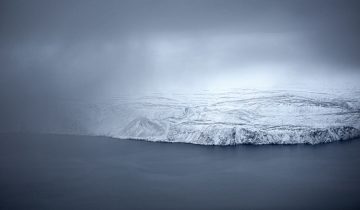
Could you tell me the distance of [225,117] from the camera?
49.4m

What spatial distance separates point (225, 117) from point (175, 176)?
1971 cm

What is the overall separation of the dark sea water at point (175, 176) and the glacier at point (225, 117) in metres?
2.40

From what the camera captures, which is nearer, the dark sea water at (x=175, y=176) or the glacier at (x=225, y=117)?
the dark sea water at (x=175, y=176)

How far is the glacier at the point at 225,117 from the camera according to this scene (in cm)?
4478

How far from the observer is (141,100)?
5506 centimetres

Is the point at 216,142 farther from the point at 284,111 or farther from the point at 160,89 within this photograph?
the point at 160,89

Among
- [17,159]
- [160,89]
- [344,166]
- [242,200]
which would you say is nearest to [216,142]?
[160,89]

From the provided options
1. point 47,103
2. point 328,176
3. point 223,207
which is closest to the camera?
point 223,207

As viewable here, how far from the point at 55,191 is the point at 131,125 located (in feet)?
89.8

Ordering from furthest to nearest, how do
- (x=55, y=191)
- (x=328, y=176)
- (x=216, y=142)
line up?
(x=216, y=142), (x=328, y=176), (x=55, y=191)

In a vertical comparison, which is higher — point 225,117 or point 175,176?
point 225,117

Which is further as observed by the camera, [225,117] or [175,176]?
[225,117]

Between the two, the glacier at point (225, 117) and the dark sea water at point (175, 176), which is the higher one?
the glacier at point (225, 117)

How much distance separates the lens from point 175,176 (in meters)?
32.1
